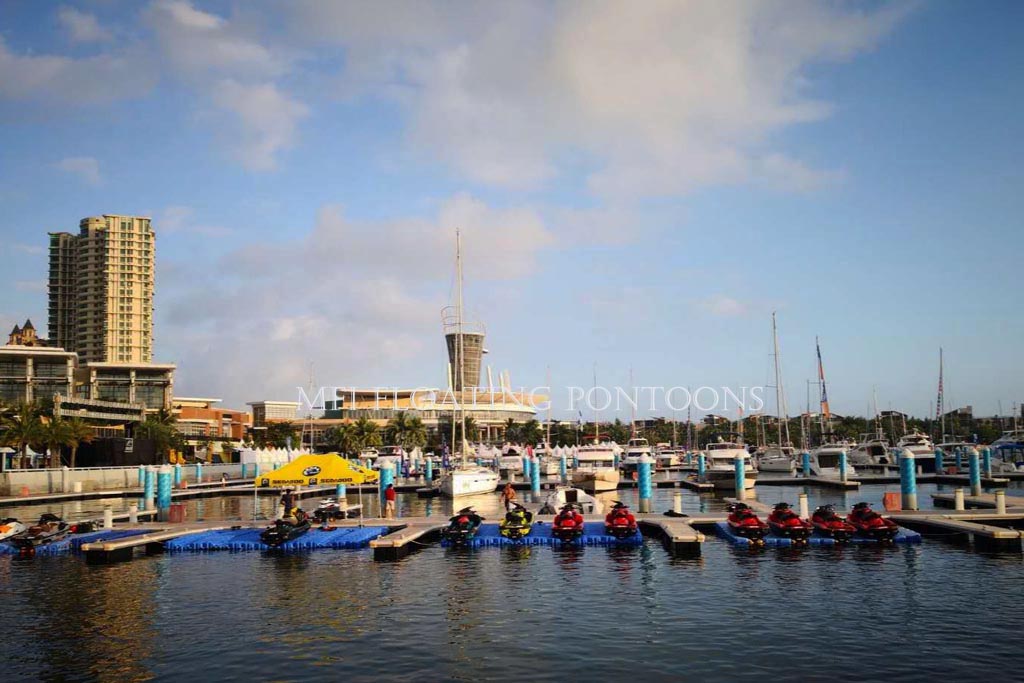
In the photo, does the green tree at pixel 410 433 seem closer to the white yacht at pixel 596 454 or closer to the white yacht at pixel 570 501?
the white yacht at pixel 596 454

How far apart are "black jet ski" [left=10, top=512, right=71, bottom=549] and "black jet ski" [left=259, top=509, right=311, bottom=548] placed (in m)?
8.65

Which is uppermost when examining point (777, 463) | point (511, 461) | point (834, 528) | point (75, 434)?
point (75, 434)

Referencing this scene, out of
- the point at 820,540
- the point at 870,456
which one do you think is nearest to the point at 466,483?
the point at 820,540

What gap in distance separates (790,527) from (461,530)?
43.2ft

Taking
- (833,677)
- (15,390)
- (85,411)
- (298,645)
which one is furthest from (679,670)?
(15,390)

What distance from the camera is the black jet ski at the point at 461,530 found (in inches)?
1401

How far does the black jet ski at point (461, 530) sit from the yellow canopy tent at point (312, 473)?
15.7 metres

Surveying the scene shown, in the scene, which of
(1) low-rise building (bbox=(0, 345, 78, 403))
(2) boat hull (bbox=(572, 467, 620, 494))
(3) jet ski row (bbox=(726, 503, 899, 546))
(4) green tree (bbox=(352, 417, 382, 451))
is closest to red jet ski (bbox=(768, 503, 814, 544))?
(3) jet ski row (bbox=(726, 503, 899, 546))

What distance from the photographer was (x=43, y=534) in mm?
36156

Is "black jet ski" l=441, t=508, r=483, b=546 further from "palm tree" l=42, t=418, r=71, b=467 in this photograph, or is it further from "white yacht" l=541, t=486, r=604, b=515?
"palm tree" l=42, t=418, r=71, b=467

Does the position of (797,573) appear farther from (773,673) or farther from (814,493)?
(814,493)

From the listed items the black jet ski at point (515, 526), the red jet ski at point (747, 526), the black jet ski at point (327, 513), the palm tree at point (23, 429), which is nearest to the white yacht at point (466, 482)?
the black jet ski at point (327, 513)

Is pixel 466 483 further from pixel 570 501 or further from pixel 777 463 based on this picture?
pixel 777 463

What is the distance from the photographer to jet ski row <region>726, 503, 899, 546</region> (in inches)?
1324
